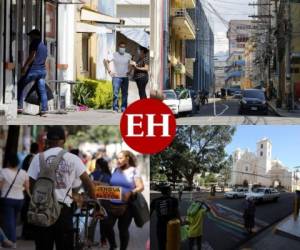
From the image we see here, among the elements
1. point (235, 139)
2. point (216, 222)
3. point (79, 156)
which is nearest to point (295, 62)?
point (235, 139)

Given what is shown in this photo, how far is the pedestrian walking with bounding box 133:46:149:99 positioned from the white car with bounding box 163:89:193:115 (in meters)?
0.18

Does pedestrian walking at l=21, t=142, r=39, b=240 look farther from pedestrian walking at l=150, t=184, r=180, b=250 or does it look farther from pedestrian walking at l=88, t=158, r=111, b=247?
pedestrian walking at l=150, t=184, r=180, b=250

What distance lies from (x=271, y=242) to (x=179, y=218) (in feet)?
2.11

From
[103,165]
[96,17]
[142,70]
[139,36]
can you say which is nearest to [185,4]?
[139,36]

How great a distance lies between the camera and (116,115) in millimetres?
5938

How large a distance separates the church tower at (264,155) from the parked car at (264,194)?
0.12m

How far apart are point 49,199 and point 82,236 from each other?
0.37 metres

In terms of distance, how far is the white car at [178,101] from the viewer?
18.7ft

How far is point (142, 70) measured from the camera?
5875 mm

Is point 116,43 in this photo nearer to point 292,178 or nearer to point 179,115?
point 179,115

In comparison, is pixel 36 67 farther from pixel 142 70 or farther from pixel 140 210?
pixel 140 210

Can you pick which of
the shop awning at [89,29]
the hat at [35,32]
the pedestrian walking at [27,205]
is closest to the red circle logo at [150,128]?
the pedestrian walking at [27,205]

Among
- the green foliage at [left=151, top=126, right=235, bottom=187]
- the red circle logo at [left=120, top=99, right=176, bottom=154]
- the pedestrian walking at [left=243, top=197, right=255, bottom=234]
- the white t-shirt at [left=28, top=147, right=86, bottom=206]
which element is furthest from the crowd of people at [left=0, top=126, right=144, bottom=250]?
the pedestrian walking at [left=243, top=197, right=255, bottom=234]

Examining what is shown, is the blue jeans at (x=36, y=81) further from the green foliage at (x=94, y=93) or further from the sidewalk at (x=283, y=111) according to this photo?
the sidewalk at (x=283, y=111)
